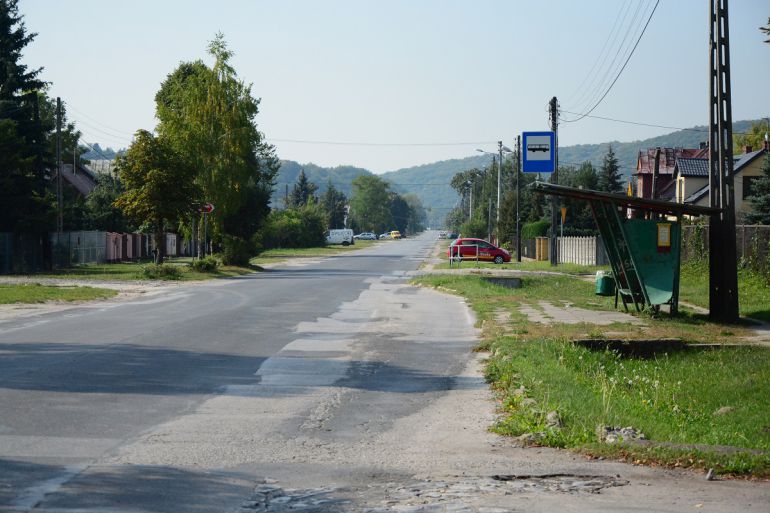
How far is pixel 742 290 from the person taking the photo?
29.6 m

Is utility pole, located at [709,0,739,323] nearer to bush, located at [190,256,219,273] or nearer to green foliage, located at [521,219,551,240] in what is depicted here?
bush, located at [190,256,219,273]

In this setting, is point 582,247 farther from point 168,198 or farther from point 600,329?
point 600,329

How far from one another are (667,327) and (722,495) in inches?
547

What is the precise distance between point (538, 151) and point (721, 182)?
2524cm

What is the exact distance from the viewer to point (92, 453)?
27.7 ft

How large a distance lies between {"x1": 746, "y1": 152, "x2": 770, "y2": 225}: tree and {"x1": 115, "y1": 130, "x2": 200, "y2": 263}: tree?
27.5 meters

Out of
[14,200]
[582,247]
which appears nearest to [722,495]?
[14,200]

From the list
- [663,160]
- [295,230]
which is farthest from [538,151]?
[295,230]

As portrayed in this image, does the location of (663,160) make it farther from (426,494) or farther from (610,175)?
(426,494)

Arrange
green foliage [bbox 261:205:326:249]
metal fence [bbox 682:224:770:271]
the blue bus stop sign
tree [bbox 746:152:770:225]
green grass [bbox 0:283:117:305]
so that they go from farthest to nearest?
green foliage [bbox 261:205:326:249], tree [bbox 746:152:770:225], the blue bus stop sign, metal fence [bbox 682:224:770:271], green grass [bbox 0:283:117:305]

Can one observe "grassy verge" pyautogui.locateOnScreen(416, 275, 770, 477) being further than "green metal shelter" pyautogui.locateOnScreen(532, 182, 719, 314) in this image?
No

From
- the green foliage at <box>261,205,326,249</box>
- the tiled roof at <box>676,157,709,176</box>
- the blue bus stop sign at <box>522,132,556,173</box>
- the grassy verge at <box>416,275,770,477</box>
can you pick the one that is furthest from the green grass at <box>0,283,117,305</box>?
the green foliage at <box>261,205,326,249</box>

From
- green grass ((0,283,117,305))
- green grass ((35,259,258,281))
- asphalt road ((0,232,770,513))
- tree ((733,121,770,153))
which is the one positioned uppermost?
tree ((733,121,770,153))

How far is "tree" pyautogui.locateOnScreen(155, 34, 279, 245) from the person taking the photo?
53188mm
